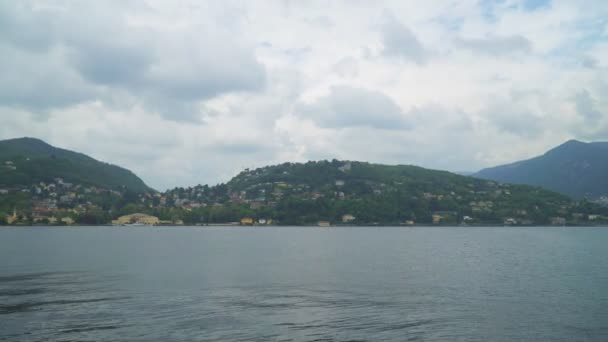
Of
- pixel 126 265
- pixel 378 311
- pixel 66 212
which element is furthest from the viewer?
pixel 66 212

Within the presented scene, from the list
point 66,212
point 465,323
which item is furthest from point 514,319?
point 66,212

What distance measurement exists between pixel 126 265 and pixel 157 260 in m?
6.96

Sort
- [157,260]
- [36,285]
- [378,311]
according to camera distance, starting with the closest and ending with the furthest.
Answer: [378,311] < [36,285] < [157,260]

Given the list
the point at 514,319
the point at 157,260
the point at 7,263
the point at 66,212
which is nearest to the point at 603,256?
the point at 514,319

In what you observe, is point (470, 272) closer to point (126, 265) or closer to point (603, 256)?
point (603, 256)

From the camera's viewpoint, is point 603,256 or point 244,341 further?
point 603,256

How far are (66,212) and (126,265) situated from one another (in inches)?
6223

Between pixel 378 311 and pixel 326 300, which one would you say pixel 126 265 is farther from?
pixel 378 311

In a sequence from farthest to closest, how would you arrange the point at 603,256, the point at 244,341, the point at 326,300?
1. the point at 603,256
2. the point at 326,300
3. the point at 244,341

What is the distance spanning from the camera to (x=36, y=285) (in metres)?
41.6

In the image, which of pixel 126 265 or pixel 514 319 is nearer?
pixel 514 319

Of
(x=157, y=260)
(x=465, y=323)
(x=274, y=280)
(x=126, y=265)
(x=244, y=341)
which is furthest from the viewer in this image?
(x=157, y=260)

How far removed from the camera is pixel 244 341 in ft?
80.4

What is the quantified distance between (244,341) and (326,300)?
11695mm
